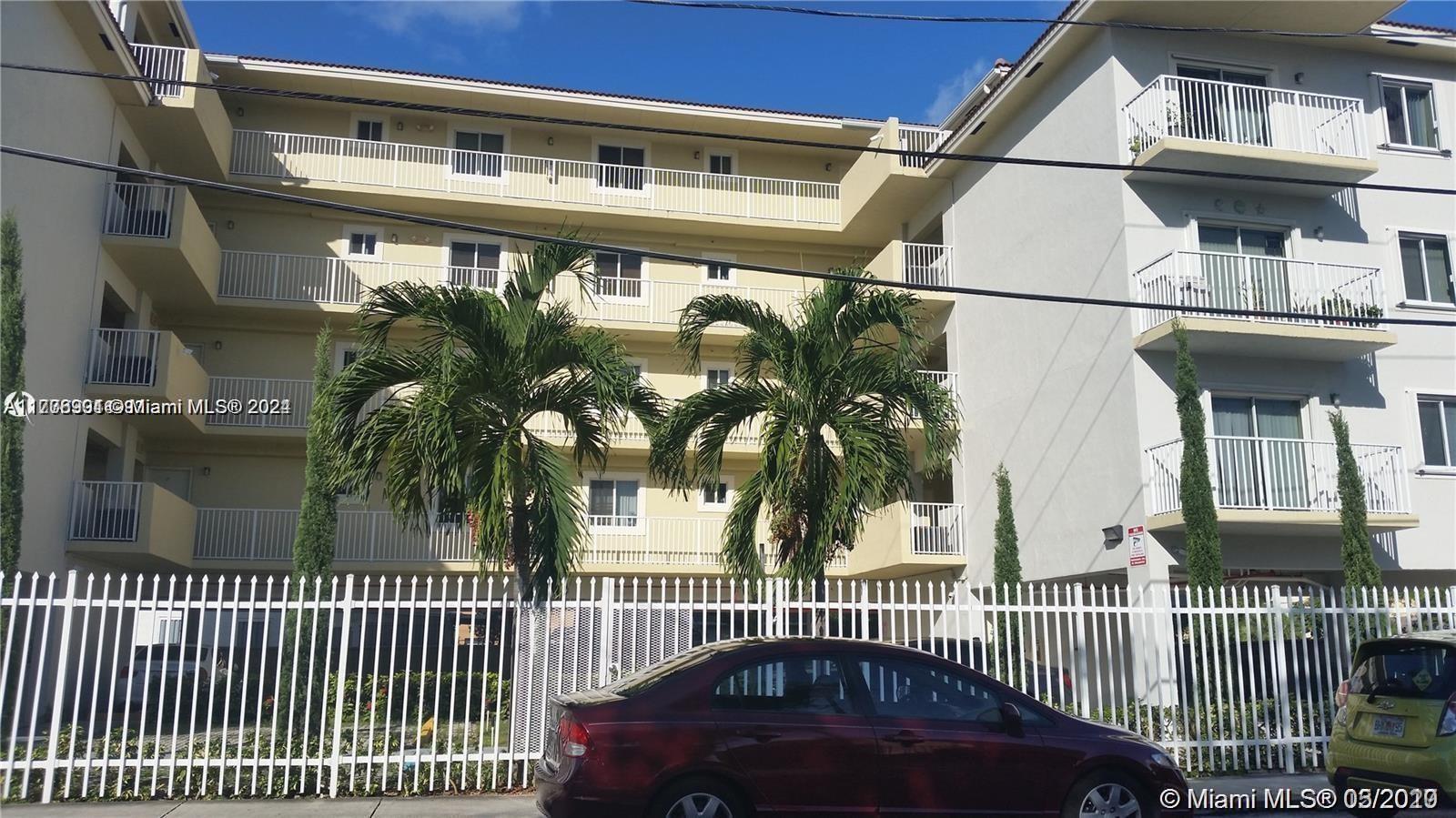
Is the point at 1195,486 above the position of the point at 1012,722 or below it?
above

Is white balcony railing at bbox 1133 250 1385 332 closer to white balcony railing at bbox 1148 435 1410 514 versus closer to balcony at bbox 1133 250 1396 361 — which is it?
balcony at bbox 1133 250 1396 361

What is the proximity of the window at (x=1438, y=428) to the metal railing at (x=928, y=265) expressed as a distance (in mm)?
8966

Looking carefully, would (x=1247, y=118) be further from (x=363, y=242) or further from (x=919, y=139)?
(x=363, y=242)

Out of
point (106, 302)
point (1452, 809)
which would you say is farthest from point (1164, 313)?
point (106, 302)

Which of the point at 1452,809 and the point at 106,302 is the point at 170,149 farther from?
the point at 1452,809

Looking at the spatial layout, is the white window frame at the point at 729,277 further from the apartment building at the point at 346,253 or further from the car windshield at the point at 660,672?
the car windshield at the point at 660,672

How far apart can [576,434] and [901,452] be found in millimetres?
3761

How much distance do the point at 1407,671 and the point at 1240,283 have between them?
10092 millimetres

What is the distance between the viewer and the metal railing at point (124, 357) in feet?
63.9

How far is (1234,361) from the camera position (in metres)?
18.4

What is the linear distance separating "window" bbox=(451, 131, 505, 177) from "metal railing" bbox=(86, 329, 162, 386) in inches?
311

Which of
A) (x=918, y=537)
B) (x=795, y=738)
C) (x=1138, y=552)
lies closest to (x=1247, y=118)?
(x=1138, y=552)

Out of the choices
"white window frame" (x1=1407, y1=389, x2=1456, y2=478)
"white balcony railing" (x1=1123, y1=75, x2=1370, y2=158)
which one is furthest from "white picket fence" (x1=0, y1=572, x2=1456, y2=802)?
"white balcony railing" (x1=1123, y1=75, x2=1370, y2=158)

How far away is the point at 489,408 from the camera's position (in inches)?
473
